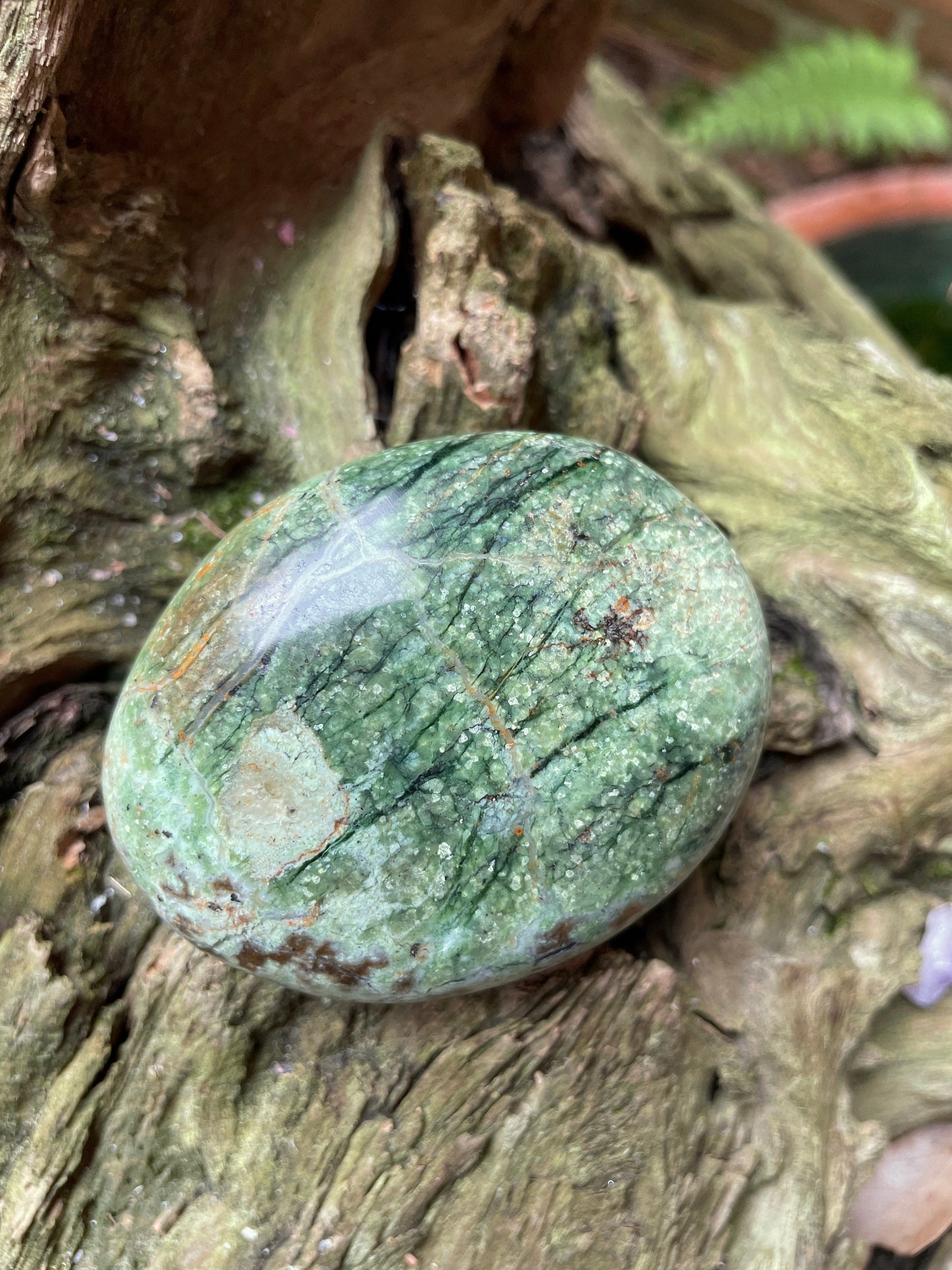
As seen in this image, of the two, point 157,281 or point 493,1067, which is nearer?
point 493,1067

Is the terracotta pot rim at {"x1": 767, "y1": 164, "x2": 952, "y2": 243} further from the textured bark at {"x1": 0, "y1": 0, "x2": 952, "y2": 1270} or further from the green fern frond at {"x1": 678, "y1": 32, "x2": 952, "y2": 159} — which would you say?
the textured bark at {"x1": 0, "y1": 0, "x2": 952, "y2": 1270}

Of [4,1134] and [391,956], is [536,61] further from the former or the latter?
[4,1134]

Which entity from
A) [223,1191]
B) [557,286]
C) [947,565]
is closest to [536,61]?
[557,286]

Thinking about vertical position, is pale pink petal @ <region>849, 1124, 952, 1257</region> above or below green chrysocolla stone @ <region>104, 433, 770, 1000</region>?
below

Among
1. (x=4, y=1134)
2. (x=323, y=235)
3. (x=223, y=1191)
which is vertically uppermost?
(x=323, y=235)

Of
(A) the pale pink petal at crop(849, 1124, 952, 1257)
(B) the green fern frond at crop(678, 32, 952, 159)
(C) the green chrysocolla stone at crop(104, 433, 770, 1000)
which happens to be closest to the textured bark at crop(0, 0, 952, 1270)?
(A) the pale pink petal at crop(849, 1124, 952, 1257)

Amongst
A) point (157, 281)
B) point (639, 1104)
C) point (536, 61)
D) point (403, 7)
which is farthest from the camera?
point (536, 61)

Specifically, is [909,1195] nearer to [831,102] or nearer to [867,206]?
[867,206]
